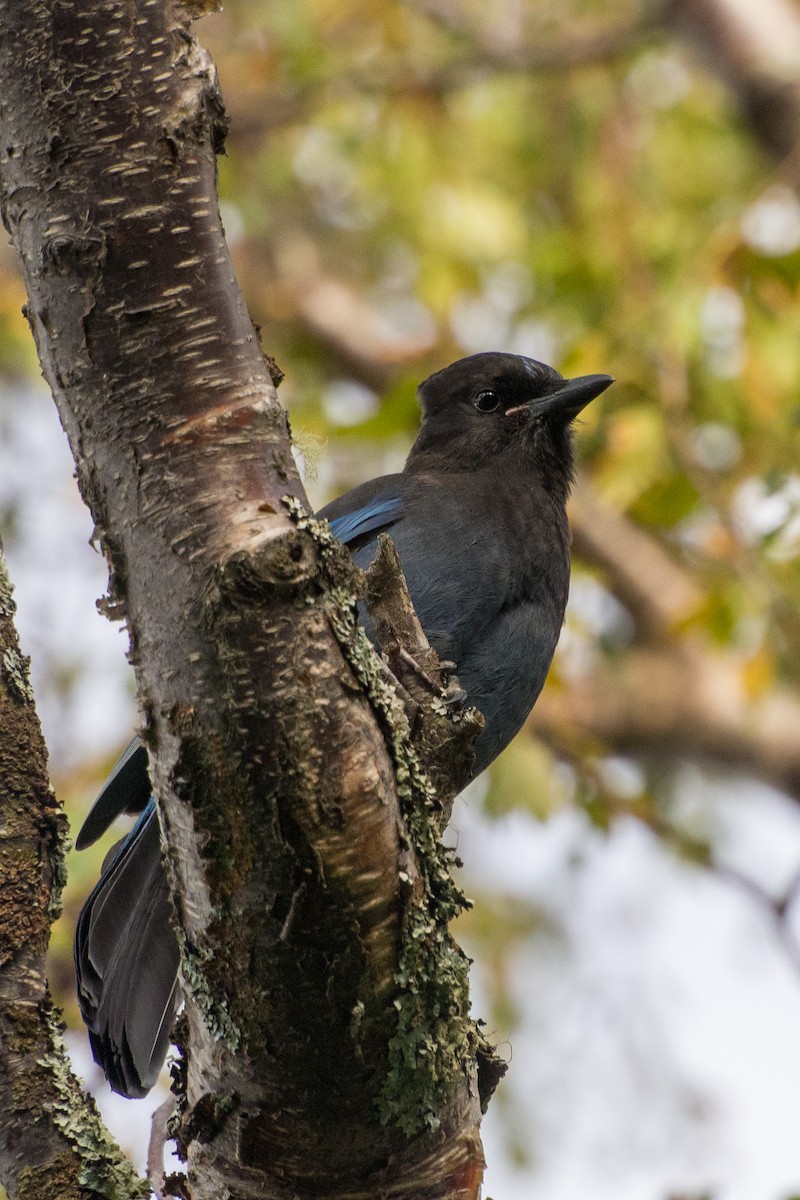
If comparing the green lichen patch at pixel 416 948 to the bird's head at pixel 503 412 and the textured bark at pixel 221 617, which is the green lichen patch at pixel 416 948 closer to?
the textured bark at pixel 221 617

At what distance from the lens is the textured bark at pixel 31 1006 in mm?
2568

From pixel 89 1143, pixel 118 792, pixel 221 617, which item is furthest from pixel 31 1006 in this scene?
pixel 118 792

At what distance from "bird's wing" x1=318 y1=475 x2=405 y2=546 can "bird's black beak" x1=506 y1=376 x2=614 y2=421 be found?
529mm

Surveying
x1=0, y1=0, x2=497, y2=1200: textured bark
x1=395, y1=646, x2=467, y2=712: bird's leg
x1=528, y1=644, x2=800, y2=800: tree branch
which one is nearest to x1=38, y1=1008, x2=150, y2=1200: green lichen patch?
x1=0, y1=0, x2=497, y2=1200: textured bark

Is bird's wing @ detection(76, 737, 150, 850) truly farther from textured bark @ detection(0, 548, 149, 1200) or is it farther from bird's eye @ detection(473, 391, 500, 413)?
bird's eye @ detection(473, 391, 500, 413)

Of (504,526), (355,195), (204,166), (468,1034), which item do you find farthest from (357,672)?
(355,195)

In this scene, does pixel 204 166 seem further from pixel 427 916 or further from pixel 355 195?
pixel 355 195

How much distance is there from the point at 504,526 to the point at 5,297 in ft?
15.1

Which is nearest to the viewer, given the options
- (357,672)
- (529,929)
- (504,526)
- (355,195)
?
(357,672)

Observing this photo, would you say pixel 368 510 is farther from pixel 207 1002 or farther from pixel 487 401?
pixel 207 1002

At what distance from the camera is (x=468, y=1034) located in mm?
2527

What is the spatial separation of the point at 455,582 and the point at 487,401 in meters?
1.20

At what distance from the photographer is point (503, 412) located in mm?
5246

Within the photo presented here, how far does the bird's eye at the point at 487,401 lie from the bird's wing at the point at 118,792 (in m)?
2.01
